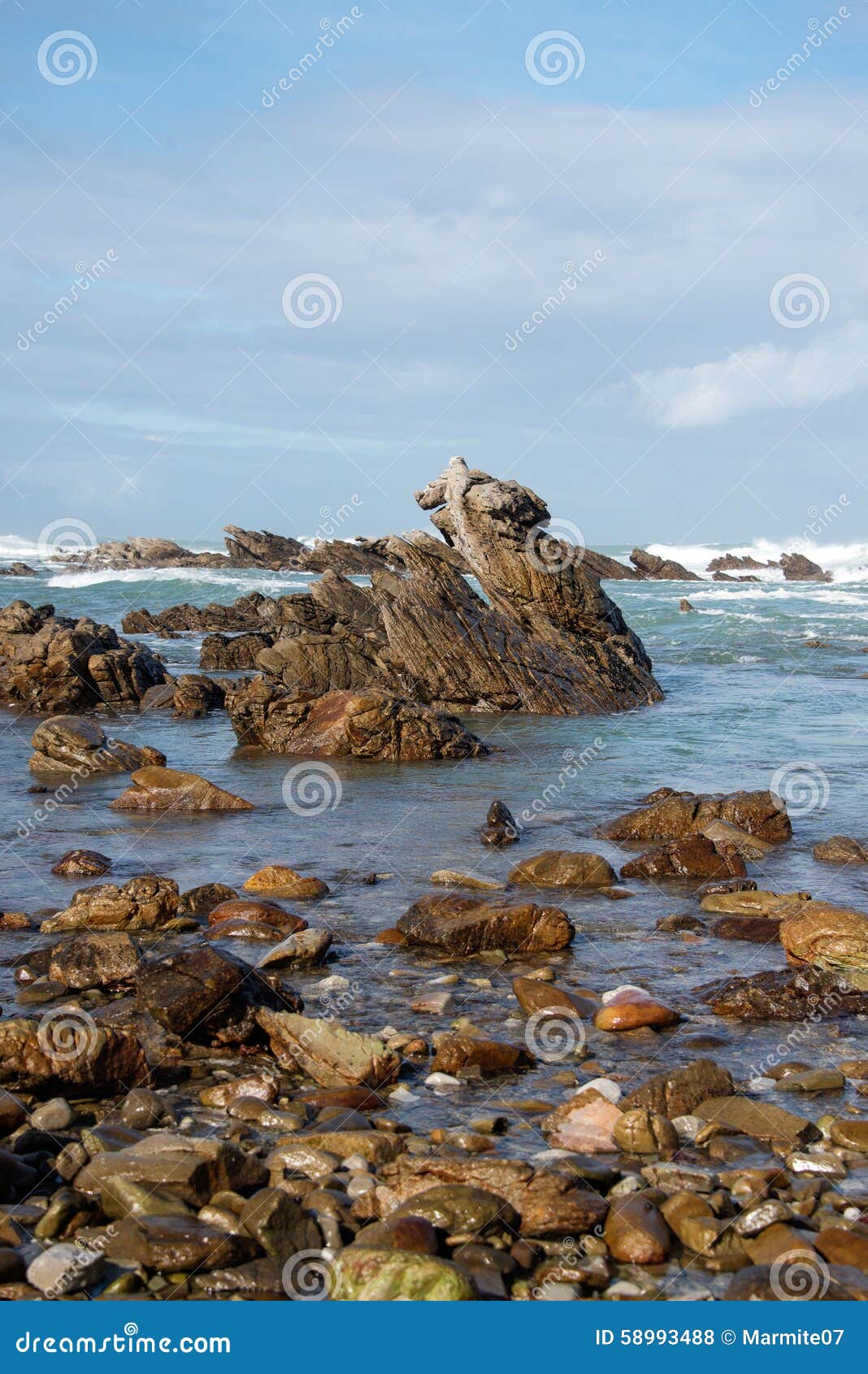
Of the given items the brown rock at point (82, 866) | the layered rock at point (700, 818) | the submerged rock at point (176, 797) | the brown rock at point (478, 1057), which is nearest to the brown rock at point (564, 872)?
the layered rock at point (700, 818)

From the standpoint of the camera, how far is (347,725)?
17703 mm

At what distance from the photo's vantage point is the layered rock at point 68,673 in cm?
2312

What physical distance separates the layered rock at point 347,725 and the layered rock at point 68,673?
5.36m

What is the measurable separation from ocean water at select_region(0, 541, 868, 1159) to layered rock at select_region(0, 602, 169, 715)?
5.11 feet

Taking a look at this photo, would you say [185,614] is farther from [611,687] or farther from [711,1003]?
[711,1003]

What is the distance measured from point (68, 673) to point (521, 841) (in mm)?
14290

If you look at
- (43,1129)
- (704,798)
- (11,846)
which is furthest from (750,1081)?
(11,846)

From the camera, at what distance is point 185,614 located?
4275 cm

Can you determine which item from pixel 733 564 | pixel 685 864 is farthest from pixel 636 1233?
pixel 733 564

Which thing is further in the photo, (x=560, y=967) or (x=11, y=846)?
(x=11, y=846)

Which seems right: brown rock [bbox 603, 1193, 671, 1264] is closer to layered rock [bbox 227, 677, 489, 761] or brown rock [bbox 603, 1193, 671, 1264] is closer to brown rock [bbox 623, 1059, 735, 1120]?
brown rock [bbox 623, 1059, 735, 1120]

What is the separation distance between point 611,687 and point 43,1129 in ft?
65.2

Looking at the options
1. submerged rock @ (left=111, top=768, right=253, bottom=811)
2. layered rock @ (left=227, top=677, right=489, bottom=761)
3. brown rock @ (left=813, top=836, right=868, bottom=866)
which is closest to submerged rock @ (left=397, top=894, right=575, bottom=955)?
brown rock @ (left=813, top=836, right=868, bottom=866)

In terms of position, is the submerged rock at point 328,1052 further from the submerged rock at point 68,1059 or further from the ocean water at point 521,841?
the submerged rock at point 68,1059
